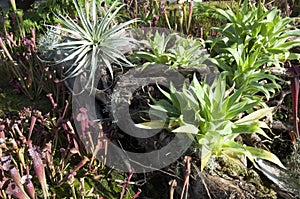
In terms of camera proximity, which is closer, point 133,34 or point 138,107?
point 138,107

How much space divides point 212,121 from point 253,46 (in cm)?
105

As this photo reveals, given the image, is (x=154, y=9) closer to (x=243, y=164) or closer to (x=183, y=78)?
(x=183, y=78)

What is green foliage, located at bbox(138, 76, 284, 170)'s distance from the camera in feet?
8.11

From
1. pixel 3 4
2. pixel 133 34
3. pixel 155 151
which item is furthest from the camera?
pixel 3 4

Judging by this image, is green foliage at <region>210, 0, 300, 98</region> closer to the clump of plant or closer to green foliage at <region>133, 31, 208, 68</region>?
green foliage at <region>133, 31, 208, 68</region>

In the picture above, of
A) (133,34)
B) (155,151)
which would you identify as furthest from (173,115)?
(133,34)

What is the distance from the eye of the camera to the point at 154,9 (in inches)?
170

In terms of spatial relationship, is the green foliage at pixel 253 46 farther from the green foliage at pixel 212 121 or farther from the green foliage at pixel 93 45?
the green foliage at pixel 93 45

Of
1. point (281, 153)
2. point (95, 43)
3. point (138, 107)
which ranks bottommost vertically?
point (281, 153)

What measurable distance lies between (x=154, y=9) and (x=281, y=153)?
233 centimetres

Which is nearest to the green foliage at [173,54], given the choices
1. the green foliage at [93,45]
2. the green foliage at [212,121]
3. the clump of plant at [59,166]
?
the green foliage at [93,45]

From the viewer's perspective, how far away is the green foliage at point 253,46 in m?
2.98

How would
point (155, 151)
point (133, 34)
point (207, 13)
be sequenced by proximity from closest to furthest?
point (155, 151) → point (133, 34) → point (207, 13)

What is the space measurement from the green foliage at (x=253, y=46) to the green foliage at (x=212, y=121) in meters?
0.43
